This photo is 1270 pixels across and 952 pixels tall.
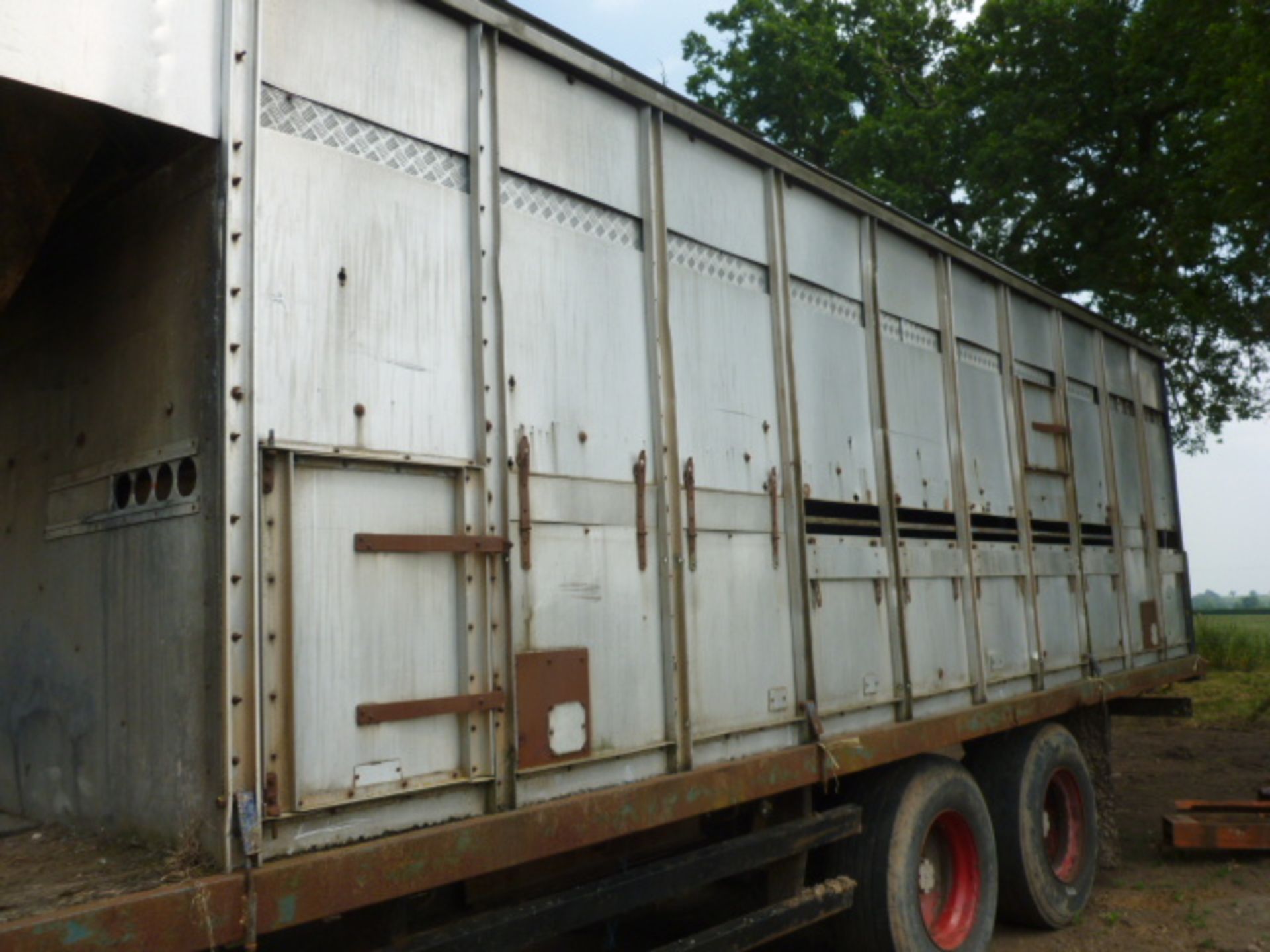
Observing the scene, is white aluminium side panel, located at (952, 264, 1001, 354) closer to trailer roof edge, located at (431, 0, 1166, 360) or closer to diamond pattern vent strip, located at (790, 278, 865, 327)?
trailer roof edge, located at (431, 0, 1166, 360)

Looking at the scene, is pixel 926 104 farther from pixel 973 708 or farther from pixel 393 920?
pixel 393 920

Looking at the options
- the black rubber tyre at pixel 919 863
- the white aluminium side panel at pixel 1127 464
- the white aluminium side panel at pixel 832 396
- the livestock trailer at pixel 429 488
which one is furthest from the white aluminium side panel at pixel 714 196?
the white aluminium side panel at pixel 1127 464

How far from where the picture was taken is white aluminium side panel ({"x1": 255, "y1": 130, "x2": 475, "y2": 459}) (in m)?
2.72

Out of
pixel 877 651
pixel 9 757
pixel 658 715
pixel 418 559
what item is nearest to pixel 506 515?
pixel 418 559

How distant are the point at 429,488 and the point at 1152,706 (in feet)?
22.3

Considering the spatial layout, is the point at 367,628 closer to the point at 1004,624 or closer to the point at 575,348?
the point at 575,348

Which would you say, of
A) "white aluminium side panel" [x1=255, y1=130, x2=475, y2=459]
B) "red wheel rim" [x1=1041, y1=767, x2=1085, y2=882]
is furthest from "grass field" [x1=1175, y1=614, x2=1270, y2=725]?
"white aluminium side panel" [x1=255, y1=130, x2=475, y2=459]

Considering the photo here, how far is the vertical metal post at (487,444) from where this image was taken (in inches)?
121

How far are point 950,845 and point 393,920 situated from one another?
3.30m

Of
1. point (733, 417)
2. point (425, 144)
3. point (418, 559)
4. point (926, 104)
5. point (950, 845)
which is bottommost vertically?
point (950, 845)

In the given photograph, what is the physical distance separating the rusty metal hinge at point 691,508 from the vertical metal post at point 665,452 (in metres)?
0.04

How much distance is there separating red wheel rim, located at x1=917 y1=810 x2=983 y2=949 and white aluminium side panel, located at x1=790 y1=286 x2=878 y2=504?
157 cm

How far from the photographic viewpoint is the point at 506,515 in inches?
127

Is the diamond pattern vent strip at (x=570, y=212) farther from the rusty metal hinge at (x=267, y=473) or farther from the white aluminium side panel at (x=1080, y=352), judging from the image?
the white aluminium side panel at (x=1080, y=352)
